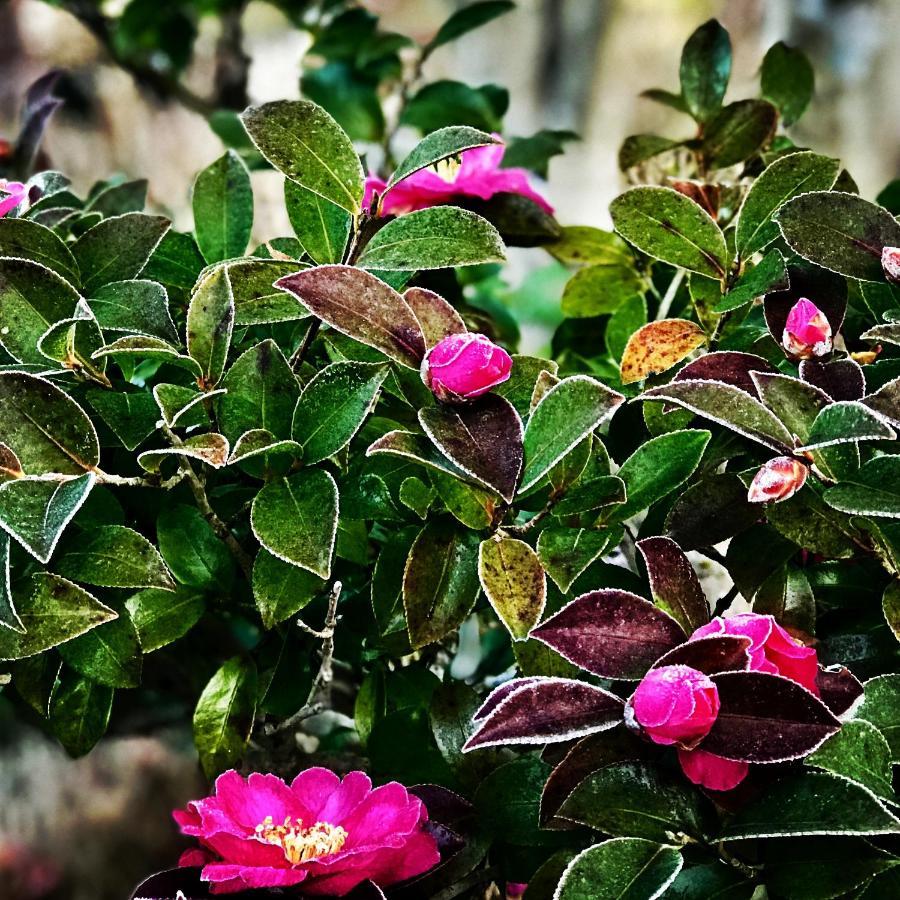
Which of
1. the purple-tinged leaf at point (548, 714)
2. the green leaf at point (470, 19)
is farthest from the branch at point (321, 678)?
the green leaf at point (470, 19)

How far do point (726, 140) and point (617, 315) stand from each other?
205mm

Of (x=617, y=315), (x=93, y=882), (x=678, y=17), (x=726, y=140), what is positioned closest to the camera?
(x=617, y=315)

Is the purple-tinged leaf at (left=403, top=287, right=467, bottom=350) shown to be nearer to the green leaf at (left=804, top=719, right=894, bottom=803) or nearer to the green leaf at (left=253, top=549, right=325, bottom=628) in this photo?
the green leaf at (left=253, top=549, right=325, bottom=628)

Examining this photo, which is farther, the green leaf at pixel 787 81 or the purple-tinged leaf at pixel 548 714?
the green leaf at pixel 787 81

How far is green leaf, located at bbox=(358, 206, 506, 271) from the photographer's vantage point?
0.47 m

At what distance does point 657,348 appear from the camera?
21.2 inches

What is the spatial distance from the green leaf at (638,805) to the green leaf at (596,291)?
36cm

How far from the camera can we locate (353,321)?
0.44m

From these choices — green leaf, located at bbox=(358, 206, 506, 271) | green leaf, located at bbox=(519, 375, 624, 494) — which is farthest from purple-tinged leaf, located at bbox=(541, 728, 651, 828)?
green leaf, located at bbox=(358, 206, 506, 271)

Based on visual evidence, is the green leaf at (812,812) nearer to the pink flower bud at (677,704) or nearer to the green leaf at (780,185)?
the pink flower bud at (677,704)

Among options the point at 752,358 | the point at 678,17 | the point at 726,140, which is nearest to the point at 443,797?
the point at 752,358

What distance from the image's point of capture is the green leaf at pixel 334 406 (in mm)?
443

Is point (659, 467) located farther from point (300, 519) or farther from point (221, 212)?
point (221, 212)

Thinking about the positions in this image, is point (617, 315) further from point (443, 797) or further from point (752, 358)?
point (443, 797)
